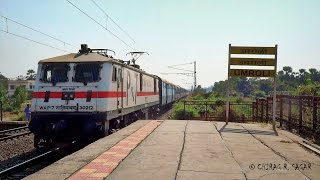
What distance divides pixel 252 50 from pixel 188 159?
784cm

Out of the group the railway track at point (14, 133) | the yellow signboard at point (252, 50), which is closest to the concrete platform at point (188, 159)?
the yellow signboard at point (252, 50)

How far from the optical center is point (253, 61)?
14.8m

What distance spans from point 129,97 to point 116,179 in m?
10.0

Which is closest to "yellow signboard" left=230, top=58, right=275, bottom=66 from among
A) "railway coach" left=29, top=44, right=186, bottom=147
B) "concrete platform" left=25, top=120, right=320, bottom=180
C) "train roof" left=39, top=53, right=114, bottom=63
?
"concrete platform" left=25, top=120, right=320, bottom=180

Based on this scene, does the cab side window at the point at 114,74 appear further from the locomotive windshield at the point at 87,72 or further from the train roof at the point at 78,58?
the locomotive windshield at the point at 87,72

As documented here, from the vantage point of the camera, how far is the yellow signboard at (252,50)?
48.2 feet

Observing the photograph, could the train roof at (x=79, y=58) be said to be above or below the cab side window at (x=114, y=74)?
above

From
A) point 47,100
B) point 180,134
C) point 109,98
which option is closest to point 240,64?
point 180,134

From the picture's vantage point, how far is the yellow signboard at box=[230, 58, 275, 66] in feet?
48.5

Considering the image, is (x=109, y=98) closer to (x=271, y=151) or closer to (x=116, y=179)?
(x=271, y=151)

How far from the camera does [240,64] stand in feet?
49.1

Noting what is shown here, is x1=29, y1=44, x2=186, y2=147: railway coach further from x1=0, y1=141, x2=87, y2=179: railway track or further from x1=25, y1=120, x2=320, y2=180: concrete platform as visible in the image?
x1=25, y1=120, x2=320, y2=180: concrete platform

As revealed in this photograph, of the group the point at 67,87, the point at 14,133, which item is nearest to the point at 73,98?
the point at 67,87

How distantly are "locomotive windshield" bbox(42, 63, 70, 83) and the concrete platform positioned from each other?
10.2 feet
